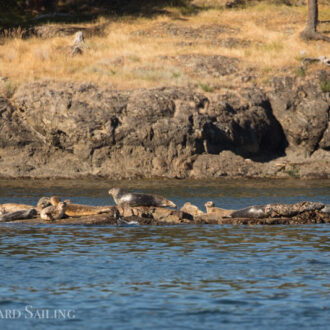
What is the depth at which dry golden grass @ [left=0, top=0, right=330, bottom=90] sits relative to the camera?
48719mm

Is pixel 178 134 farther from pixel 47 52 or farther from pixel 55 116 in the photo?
pixel 47 52

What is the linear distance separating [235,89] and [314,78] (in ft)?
17.8

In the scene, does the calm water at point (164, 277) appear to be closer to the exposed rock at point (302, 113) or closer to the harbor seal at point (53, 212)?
the harbor seal at point (53, 212)

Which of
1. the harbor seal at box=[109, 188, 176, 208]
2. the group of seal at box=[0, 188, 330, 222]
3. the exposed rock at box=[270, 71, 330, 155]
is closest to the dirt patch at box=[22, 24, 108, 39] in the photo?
the exposed rock at box=[270, 71, 330, 155]

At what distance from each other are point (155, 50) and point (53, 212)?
34967 mm

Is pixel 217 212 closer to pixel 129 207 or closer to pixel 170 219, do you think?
pixel 170 219

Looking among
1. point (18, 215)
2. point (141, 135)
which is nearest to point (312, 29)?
point (141, 135)

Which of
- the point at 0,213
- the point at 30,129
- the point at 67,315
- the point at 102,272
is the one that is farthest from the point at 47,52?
the point at 67,315

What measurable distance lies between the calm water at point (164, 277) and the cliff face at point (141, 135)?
19.9 m

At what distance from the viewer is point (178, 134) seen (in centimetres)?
4288

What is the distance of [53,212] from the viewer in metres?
23.4

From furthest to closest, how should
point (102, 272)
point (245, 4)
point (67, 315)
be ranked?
point (245, 4), point (102, 272), point (67, 315)

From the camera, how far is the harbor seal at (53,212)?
23344 mm

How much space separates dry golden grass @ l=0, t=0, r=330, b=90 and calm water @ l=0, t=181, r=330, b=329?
26389 mm
